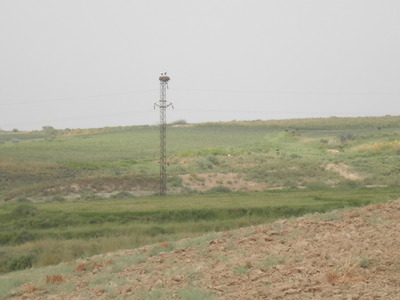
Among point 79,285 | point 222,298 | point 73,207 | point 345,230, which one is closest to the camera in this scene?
point 222,298

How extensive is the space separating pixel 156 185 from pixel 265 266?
1674 inches

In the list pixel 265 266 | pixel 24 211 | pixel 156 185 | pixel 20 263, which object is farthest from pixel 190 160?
pixel 265 266

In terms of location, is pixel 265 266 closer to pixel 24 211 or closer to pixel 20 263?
pixel 20 263

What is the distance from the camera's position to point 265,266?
14000 mm

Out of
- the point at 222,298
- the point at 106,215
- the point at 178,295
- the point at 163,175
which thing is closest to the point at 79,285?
the point at 178,295

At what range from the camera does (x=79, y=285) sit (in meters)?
16.0

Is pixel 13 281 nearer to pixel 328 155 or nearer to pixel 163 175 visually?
pixel 163 175

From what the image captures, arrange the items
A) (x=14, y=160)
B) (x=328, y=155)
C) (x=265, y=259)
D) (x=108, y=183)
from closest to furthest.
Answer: (x=265, y=259)
(x=108, y=183)
(x=14, y=160)
(x=328, y=155)

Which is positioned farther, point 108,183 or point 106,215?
point 108,183

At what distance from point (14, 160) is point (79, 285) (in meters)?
58.6

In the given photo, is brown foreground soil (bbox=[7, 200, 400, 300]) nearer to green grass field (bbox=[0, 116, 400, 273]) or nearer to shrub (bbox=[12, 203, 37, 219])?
green grass field (bbox=[0, 116, 400, 273])

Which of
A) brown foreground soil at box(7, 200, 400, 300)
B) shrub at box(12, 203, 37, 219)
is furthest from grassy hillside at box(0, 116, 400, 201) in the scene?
brown foreground soil at box(7, 200, 400, 300)

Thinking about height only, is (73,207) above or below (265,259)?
below

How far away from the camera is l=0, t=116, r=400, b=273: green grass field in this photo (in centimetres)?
3347
